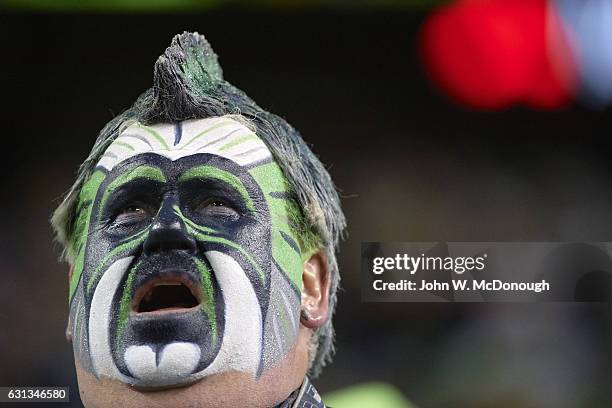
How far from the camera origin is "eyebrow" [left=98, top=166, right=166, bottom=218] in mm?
2309

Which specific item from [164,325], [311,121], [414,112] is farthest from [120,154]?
[414,112]

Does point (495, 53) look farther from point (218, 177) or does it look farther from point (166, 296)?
point (166, 296)

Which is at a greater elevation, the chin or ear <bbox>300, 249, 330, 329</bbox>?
ear <bbox>300, 249, 330, 329</bbox>

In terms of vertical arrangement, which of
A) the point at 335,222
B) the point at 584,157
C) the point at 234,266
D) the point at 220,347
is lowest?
the point at 220,347

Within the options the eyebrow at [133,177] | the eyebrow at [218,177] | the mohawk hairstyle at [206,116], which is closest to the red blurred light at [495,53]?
the mohawk hairstyle at [206,116]

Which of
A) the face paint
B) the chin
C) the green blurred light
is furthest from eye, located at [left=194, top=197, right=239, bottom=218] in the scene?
the green blurred light

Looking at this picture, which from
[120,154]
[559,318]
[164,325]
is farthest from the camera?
[559,318]

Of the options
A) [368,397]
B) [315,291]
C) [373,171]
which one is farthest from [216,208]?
[368,397]

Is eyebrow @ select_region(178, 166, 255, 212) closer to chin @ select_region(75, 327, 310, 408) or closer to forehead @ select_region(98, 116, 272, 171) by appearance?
forehead @ select_region(98, 116, 272, 171)

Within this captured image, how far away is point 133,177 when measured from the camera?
7.62 feet

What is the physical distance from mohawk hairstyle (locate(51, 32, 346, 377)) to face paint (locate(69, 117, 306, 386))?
0.04m

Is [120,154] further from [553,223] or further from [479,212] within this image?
[553,223]

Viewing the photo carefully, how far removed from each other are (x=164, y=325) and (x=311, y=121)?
3.73ft

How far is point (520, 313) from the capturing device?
118 inches
